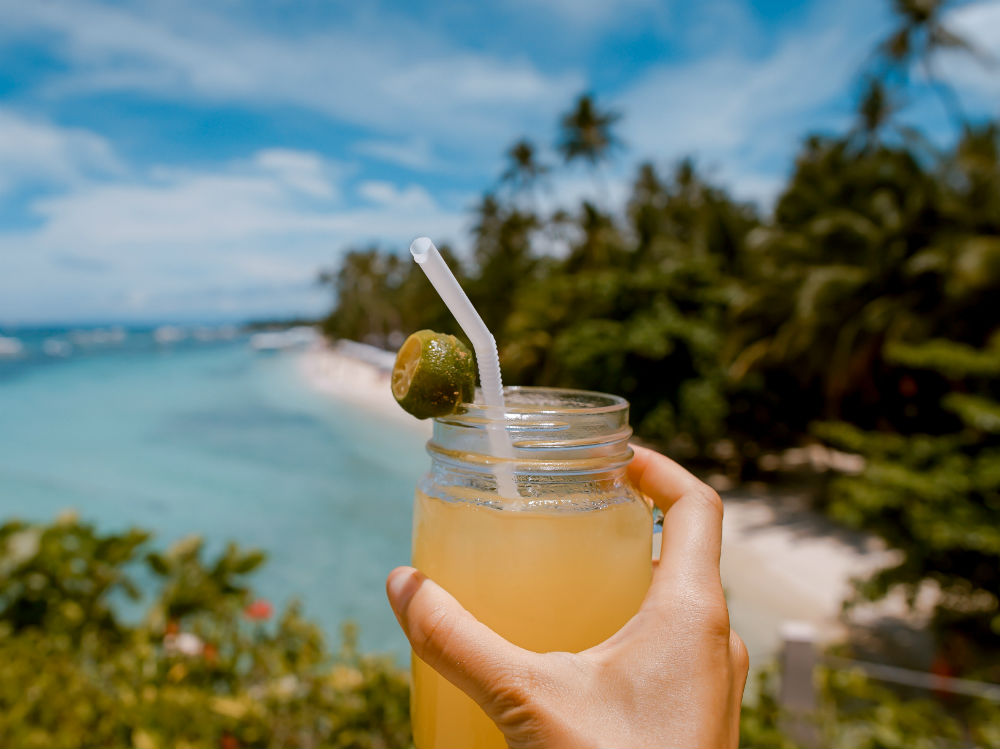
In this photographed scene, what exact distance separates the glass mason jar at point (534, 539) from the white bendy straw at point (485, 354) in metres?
0.01

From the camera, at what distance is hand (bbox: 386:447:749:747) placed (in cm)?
88

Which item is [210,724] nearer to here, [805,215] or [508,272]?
[805,215]

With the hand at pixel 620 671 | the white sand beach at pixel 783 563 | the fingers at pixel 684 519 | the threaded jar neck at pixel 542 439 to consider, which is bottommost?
the white sand beach at pixel 783 563

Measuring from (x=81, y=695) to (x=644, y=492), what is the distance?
2.61 metres

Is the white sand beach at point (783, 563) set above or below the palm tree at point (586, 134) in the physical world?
below

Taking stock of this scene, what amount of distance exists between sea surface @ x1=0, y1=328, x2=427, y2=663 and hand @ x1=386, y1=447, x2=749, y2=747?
657cm

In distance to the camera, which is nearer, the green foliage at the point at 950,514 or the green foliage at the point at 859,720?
the green foliage at the point at 859,720

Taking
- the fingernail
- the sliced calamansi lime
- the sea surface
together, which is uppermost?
the sliced calamansi lime

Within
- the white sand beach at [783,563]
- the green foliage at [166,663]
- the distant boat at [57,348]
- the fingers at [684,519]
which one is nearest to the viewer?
the fingers at [684,519]

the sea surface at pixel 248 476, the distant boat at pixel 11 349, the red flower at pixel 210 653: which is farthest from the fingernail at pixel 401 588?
the distant boat at pixel 11 349

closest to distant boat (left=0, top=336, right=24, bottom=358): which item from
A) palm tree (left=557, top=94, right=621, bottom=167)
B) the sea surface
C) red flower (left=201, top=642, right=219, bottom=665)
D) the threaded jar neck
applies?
the sea surface

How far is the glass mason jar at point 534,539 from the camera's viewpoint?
3.60 ft

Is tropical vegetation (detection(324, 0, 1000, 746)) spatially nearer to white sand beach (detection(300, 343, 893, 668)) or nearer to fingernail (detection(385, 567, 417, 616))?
white sand beach (detection(300, 343, 893, 668))

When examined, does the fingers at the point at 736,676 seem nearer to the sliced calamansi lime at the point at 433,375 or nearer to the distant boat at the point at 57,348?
the sliced calamansi lime at the point at 433,375
